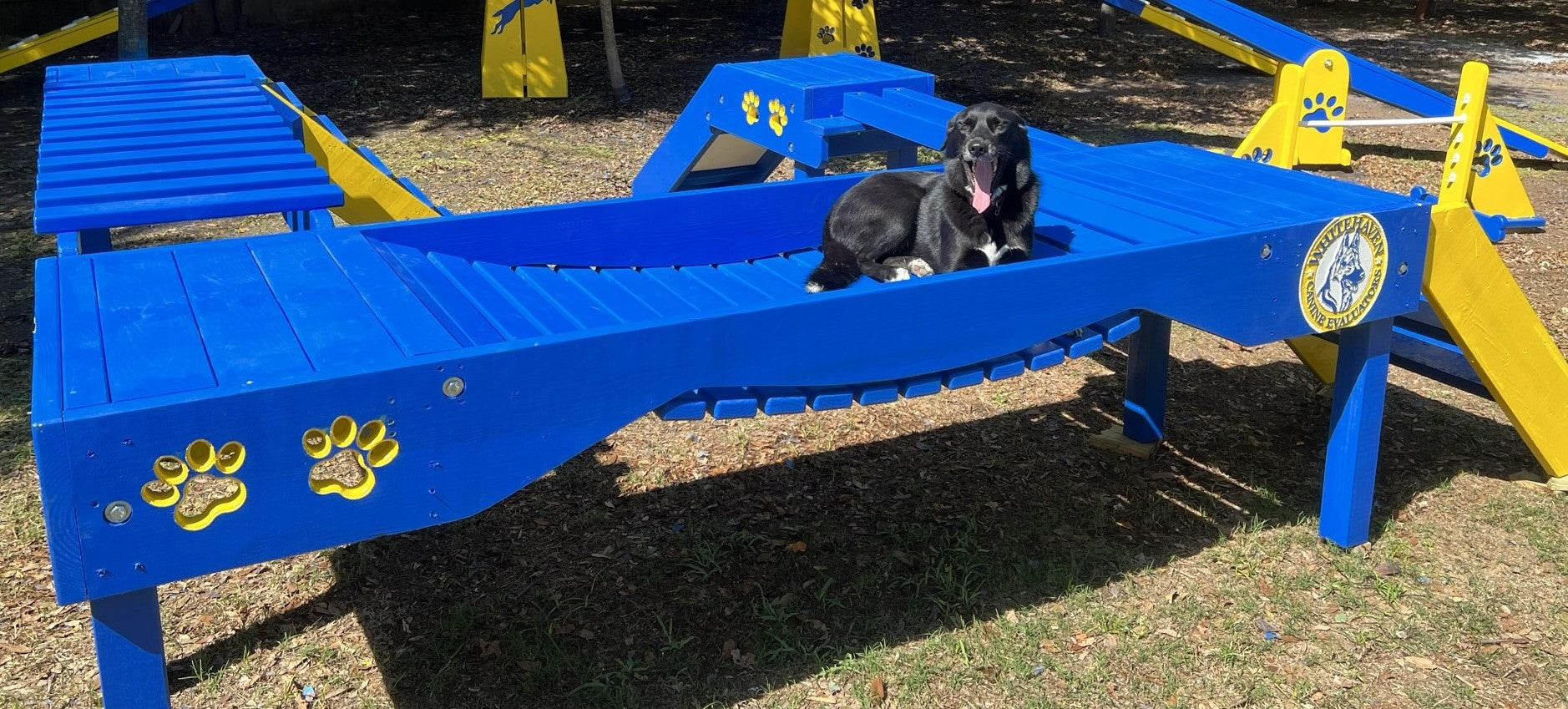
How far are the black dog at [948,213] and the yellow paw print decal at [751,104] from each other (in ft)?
4.83

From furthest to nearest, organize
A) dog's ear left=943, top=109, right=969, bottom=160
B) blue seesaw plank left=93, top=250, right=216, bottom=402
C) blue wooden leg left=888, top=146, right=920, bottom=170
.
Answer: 1. blue wooden leg left=888, top=146, right=920, bottom=170
2. dog's ear left=943, top=109, right=969, bottom=160
3. blue seesaw plank left=93, top=250, right=216, bottom=402

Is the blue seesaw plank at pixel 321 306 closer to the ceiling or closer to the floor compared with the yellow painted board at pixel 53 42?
closer to the floor

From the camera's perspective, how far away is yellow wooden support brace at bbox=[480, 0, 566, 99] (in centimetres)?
1054

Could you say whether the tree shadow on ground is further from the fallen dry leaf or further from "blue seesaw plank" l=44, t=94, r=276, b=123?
"blue seesaw plank" l=44, t=94, r=276, b=123

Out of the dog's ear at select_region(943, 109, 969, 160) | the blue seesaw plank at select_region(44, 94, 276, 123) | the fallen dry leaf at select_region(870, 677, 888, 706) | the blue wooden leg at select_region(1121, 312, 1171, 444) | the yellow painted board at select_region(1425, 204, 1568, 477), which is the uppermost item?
the dog's ear at select_region(943, 109, 969, 160)

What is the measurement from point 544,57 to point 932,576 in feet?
25.8

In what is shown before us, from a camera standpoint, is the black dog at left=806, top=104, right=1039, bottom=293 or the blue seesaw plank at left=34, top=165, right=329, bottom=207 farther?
the blue seesaw plank at left=34, top=165, right=329, bottom=207

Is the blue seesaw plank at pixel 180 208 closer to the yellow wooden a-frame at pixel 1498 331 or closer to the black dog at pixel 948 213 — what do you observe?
the black dog at pixel 948 213

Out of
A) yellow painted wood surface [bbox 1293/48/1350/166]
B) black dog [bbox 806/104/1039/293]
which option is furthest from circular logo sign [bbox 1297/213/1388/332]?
yellow painted wood surface [bbox 1293/48/1350/166]

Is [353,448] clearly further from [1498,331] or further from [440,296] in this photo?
[1498,331]

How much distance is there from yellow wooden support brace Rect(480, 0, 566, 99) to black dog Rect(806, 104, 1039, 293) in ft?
23.3

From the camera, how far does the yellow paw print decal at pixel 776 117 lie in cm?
530

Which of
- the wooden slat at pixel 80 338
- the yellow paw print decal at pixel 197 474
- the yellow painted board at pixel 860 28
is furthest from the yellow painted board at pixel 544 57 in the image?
the yellow paw print decal at pixel 197 474

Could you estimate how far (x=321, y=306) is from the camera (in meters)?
2.84
